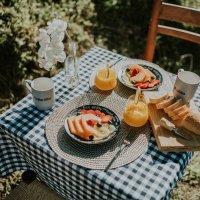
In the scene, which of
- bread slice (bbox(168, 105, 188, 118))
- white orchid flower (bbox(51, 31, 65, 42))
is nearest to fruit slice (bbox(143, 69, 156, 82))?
bread slice (bbox(168, 105, 188, 118))

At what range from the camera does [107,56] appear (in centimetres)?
199

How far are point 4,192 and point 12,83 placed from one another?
1.05 meters

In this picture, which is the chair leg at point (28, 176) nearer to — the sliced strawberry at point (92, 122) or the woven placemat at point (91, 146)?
the woven placemat at point (91, 146)

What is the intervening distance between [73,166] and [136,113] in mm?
374

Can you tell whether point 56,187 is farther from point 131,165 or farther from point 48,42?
point 48,42

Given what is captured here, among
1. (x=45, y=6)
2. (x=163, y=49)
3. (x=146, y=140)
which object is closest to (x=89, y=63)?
(x=146, y=140)

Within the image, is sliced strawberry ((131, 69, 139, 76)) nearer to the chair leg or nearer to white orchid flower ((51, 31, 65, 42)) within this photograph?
white orchid flower ((51, 31, 65, 42))

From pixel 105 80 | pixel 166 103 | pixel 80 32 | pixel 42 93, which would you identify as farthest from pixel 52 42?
pixel 80 32

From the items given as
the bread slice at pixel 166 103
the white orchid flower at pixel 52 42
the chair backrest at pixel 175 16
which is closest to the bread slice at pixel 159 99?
the bread slice at pixel 166 103

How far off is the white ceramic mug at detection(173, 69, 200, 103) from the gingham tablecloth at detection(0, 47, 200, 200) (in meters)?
0.20

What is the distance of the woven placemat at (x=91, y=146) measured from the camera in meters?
1.34

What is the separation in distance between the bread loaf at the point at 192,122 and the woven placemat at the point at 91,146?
177 mm

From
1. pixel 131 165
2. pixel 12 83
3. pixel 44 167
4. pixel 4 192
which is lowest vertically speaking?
pixel 4 192

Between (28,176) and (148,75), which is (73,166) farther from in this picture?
(148,75)
